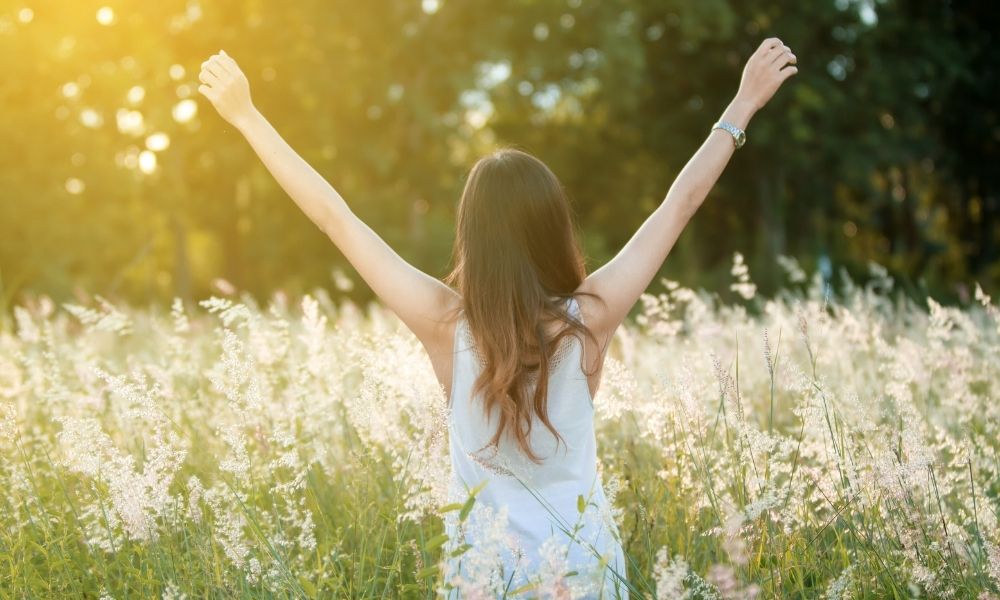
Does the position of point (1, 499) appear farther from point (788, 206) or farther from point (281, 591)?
point (788, 206)

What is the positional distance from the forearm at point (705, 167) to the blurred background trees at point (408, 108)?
1640 centimetres

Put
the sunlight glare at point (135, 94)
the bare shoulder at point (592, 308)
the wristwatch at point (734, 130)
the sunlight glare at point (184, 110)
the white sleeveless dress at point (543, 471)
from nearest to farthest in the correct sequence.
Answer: the white sleeveless dress at point (543, 471), the bare shoulder at point (592, 308), the wristwatch at point (734, 130), the sunlight glare at point (135, 94), the sunlight glare at point (184, 110)

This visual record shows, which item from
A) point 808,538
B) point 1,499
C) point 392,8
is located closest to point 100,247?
point 392,8

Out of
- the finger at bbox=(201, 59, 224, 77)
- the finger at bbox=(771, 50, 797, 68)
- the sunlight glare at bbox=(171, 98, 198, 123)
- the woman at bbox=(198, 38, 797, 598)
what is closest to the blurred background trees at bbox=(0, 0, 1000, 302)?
the sunlight glare at bbox=(171, 98, 198, 123)

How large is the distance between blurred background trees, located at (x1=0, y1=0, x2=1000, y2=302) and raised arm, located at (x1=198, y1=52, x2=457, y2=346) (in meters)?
15.8

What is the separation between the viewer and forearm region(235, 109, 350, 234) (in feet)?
8.75

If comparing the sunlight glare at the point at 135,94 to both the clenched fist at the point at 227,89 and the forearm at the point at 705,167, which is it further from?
the forearm at the point at 705,167

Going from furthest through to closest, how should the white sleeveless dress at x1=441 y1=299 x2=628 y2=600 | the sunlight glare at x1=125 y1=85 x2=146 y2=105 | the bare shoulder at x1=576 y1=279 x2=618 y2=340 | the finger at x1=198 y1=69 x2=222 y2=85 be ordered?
the sunlight glare at x1=125 y1=85 x2=146 y2=105
the finger at x1=198 y1=69 x2=222 y2=85
the bare shoulder at x1=576 y1=279 x2=618 y2=340
the white sleeveless dress at x1=441 y1=299 x2=628 y2=600

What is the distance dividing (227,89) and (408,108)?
1928cm

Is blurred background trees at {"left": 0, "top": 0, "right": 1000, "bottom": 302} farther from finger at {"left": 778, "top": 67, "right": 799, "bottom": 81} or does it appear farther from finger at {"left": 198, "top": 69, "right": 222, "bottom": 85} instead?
finger at {"left": 778, "top": 67, "right": 799, "bottom": 81}

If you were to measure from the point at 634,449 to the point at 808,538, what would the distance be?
3.02ft

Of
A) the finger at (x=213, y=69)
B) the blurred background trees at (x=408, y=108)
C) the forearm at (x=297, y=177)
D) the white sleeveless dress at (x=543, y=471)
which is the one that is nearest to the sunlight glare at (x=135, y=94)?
the blurred background trees at (x=408, y=108)

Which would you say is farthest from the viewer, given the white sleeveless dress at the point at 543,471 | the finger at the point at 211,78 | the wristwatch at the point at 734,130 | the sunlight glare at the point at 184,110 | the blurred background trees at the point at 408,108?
the sunlight glare at the point at 184,110

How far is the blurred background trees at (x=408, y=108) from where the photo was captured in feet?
61.6
